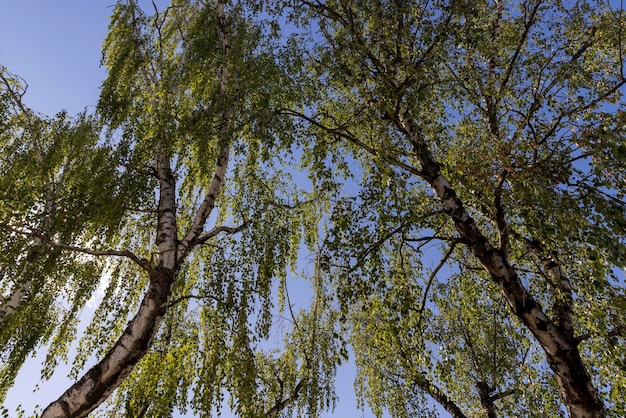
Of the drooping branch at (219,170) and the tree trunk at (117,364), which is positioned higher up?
the drooping branch at (219,170)

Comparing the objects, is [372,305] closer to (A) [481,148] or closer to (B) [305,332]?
(A) [481,148]

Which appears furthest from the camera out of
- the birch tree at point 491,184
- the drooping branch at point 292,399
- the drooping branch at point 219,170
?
the drooping branch at point 292,399

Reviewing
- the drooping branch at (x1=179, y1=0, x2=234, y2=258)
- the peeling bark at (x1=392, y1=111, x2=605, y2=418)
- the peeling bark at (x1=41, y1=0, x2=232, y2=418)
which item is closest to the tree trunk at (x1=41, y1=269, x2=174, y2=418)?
the peeling bark at (x1=41, y1=0, x2=232, y2=418)

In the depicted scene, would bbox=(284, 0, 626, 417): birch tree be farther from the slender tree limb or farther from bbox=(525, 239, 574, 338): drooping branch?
the slender tree limb

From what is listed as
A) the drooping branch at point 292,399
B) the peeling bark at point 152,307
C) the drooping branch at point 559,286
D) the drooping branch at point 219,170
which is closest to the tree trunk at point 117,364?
the peeling bark at point 152,307

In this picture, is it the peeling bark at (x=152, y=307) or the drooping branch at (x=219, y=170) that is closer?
the peeling bark at (x=152, y=307)

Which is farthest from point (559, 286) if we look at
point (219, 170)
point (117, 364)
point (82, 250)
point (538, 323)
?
point (82, 250)

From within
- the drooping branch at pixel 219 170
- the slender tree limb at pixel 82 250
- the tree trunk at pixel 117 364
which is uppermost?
the drooping branch at pixel 219 170

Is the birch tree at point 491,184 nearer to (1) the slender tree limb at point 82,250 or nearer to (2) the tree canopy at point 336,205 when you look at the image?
(2) the tree canopy at point 336,205

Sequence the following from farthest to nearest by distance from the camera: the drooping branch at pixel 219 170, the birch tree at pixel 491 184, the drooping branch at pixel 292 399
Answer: the drooping branch at pixel 292 399, the drooping branch at pixel 219 170, the birch tree at pixel 491 184

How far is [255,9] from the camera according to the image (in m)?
8.62

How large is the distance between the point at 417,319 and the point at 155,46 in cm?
812

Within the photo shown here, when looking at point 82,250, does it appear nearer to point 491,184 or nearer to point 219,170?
point 219,170

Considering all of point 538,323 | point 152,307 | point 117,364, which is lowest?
point 117,364
